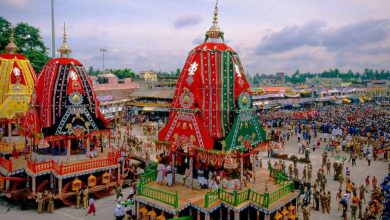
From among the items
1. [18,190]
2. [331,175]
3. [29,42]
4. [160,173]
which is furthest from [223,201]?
[29,42]

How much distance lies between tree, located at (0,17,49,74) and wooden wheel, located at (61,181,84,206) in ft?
56.9

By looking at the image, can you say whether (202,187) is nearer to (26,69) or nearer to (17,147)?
(17,147)

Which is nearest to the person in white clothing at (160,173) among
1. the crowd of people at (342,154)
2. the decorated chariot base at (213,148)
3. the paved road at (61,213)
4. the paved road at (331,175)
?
the decorated chariot base at (213,148)

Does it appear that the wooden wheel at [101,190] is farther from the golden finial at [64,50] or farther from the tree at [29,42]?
the tree at [29,42]

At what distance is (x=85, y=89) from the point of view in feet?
67.3

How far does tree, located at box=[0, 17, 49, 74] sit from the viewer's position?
3173 centimetres

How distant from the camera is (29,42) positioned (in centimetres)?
3350

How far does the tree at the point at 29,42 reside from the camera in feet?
104

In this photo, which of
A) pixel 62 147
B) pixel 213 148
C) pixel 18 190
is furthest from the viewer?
pixel 62 147

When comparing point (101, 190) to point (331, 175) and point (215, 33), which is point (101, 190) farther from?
point (331, 175)

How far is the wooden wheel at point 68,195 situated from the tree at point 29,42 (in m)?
17.3

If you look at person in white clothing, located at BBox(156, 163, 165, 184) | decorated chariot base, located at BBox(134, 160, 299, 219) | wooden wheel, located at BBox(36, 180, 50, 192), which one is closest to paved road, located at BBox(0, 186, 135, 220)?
wooden wheel, located at BBox(36, 180, 50, 192)

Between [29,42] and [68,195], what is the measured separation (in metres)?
20.7

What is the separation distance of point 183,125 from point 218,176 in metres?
2.53
